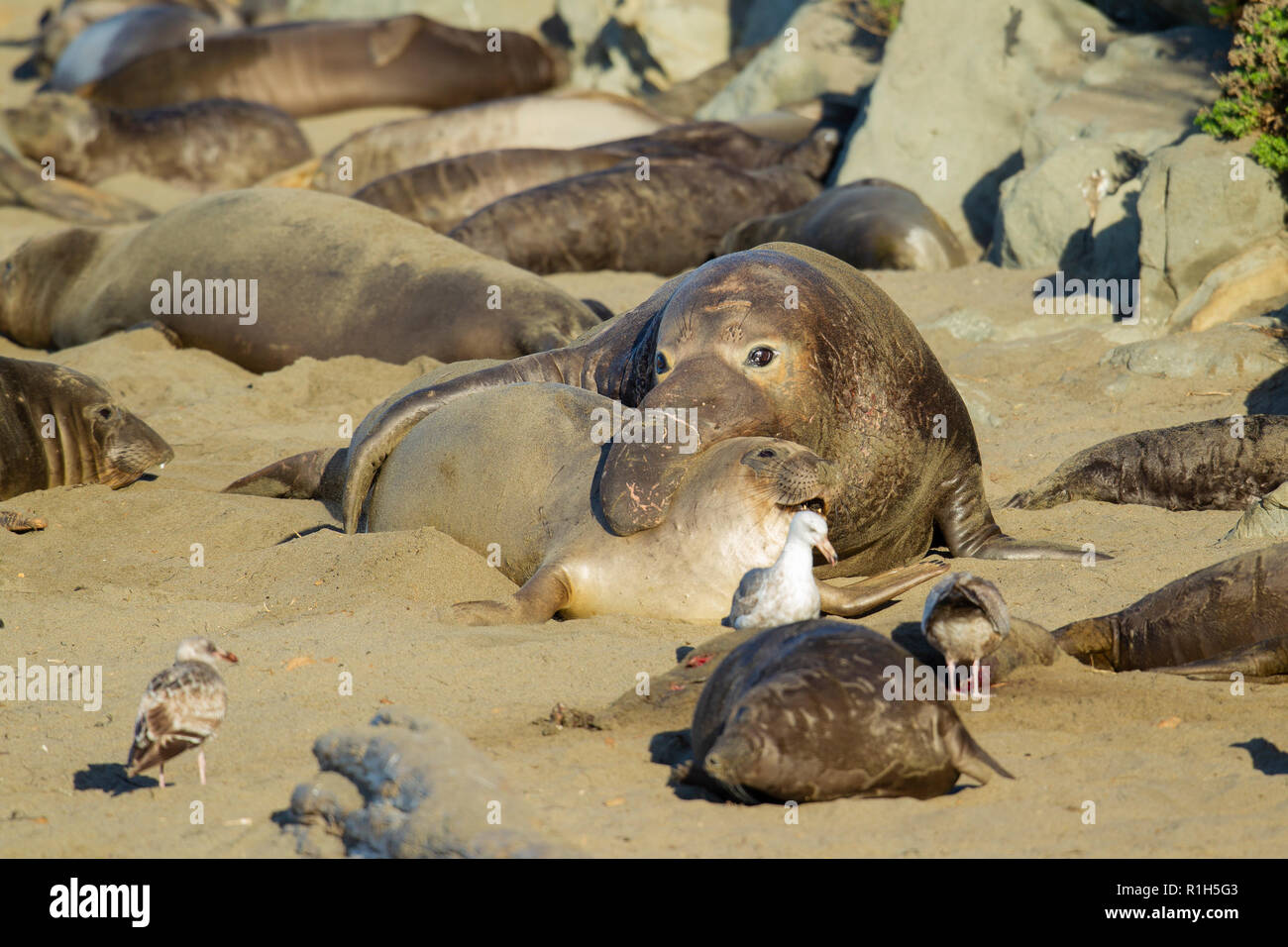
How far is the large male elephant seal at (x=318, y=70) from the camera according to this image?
18.8m

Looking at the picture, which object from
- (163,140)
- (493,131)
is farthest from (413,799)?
(163,140)

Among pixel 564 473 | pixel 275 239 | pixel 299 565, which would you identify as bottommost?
pixel 299 565

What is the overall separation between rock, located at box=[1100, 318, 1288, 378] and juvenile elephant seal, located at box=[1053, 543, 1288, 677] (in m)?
3.48

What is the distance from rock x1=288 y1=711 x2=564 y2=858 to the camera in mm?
2641

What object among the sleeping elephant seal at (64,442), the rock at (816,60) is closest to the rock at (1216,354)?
the sleeping elephant seal at (64,442)

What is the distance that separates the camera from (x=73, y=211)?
13672 mm

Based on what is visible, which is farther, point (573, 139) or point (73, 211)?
point (573, 139)

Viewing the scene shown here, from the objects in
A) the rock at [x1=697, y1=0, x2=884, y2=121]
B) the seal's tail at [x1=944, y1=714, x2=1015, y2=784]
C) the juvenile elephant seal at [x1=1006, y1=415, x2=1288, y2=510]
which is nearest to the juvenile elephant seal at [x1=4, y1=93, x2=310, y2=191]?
the rock at [x1=697, y1=0, x2=884, y2=121]

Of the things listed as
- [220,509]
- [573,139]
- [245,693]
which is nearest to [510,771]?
[245,693]

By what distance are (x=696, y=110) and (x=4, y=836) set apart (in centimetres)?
1601

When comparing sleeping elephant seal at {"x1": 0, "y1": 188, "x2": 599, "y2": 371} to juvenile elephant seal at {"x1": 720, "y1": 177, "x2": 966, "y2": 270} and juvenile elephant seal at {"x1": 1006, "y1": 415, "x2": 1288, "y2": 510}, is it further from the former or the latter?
juvenile elephant seal at {"x1": 1006, "y1": 415, "x2": 1288, "y2": 510}

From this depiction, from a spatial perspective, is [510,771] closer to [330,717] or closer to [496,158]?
[330,717]

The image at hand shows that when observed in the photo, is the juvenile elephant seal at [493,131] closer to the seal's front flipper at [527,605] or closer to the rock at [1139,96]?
the rock at [1139,96]

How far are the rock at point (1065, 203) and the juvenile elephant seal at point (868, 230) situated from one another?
0.73 m
